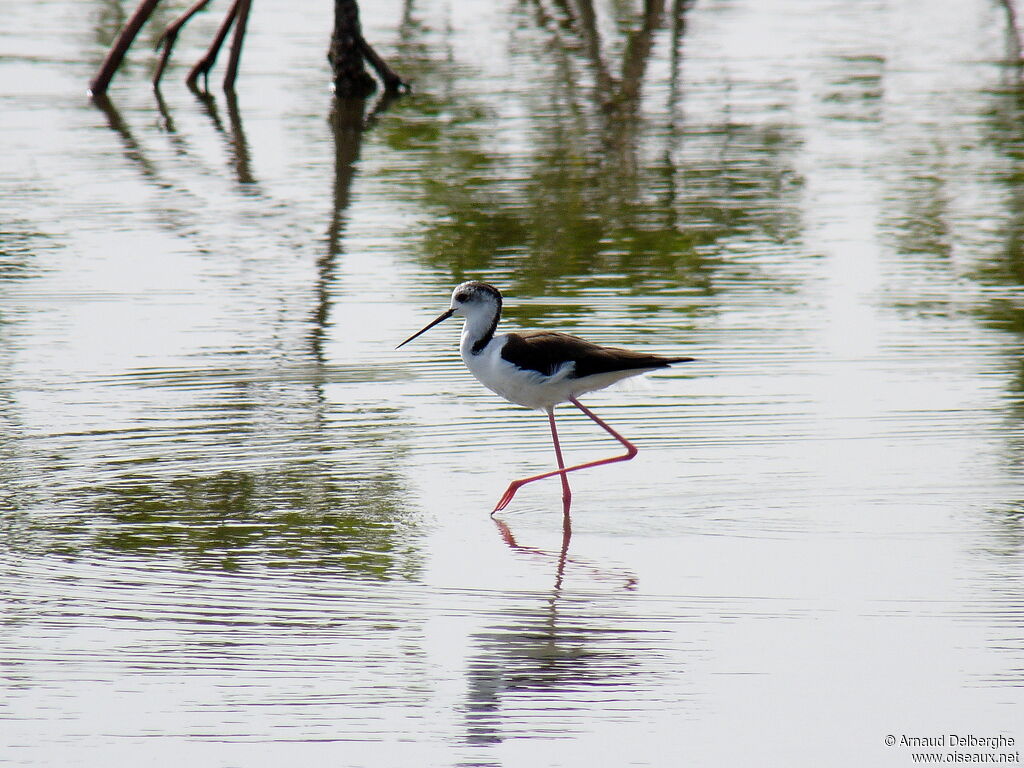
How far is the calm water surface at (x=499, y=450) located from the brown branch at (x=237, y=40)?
6.39 ft

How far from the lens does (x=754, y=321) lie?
10.0m

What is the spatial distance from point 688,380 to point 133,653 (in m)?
4.18

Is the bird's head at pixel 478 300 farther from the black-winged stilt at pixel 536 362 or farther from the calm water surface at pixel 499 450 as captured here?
the calm water surface at pixel 499 450

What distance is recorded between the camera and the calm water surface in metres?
5.21

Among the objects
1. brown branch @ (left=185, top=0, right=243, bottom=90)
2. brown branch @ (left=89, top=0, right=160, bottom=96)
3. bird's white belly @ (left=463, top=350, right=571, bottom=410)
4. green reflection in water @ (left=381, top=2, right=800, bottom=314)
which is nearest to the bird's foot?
bird's white belly @ (left=463, top=350, right=571, bottom=410)

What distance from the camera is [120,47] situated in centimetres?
1895

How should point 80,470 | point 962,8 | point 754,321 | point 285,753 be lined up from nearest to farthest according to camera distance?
point 285,753 < point 80,470 < point 754,321 < point 962,8

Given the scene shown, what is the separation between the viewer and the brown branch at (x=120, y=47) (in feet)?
60.2

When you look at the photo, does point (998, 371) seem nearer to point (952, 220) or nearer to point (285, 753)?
point (952, 220)

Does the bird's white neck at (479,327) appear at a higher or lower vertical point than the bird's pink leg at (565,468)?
higher

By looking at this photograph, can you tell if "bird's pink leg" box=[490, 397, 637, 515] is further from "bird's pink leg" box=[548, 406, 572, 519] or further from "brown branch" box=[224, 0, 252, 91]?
"brown branch" box=[224, 0, 252, 91]

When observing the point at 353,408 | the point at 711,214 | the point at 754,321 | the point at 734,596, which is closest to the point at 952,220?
the point at 711,214

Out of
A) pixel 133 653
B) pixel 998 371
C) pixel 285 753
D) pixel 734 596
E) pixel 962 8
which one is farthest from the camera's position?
pixel 962 8

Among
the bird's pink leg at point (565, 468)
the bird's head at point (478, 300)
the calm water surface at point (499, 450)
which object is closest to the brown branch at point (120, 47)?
the calm water surface at point (499, 450)
